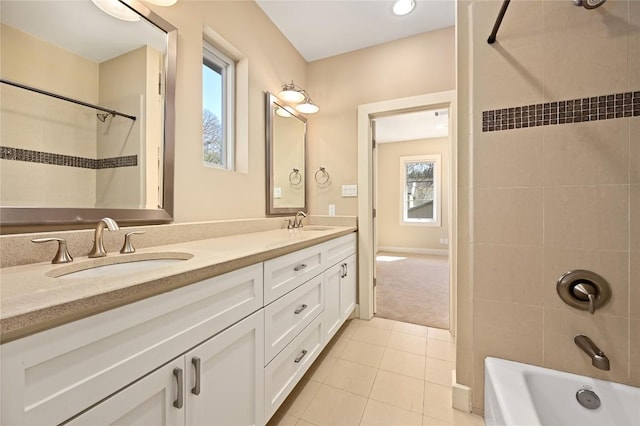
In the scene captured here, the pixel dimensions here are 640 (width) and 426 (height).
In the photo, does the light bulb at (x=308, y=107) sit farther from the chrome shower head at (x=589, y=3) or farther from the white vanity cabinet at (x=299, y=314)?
the chrome shower head at (x=589, y=3)

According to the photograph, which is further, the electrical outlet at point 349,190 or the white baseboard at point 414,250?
the white baseboard at point 414,250

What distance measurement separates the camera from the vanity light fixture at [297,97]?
2.20 metres

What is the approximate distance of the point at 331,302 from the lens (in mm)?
1798

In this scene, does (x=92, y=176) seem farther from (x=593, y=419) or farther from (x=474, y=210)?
(x=593, y=419)

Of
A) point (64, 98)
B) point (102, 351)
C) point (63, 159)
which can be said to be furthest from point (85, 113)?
point (102, 351)

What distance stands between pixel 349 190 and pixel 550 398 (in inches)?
72.9

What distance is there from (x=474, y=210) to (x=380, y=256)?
13.6ft

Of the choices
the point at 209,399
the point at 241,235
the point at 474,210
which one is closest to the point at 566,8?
Answer: the point at 474,210

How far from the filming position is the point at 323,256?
167 centimetres

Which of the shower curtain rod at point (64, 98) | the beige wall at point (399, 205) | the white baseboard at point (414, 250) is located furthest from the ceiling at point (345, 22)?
the white baseboard at point (414, 250)

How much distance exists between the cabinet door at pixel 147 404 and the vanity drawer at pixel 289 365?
1.42ft

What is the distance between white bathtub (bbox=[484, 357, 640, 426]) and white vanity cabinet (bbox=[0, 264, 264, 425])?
3.55 ft

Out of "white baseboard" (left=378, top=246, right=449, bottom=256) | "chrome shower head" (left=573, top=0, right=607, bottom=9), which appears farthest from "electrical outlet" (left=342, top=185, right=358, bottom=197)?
"white baseboard" (left=378, top=246, right=449, bottom=256)

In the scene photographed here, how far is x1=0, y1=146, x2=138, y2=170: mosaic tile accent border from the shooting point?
85 cm
